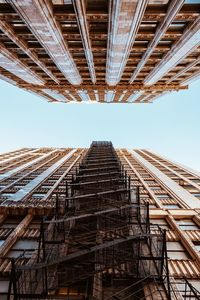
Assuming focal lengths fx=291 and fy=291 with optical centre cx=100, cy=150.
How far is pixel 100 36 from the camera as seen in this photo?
1051 inches

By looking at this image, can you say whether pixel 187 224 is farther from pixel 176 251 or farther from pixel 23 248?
pixel 23 248

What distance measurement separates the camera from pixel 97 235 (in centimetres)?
1079

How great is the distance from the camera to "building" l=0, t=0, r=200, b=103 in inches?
827

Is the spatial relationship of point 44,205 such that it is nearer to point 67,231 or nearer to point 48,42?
point 67,231

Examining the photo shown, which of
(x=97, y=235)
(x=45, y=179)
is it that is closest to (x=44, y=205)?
(x=97, y=235)

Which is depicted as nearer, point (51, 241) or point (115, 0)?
point (51, 241)

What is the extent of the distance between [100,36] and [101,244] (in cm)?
2198

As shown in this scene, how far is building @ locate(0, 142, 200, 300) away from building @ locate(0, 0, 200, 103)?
1141 centimetres

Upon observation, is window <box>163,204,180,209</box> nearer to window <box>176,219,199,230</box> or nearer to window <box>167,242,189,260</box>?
window <box>176,219,199,230</box>

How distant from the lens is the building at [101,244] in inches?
354

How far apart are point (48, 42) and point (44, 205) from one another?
51.6ft

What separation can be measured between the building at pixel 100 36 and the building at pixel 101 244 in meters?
11.4

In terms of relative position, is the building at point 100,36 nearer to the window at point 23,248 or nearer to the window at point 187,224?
the window at point 187,224

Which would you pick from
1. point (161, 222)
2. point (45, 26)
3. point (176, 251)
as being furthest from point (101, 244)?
point (45, 26)
